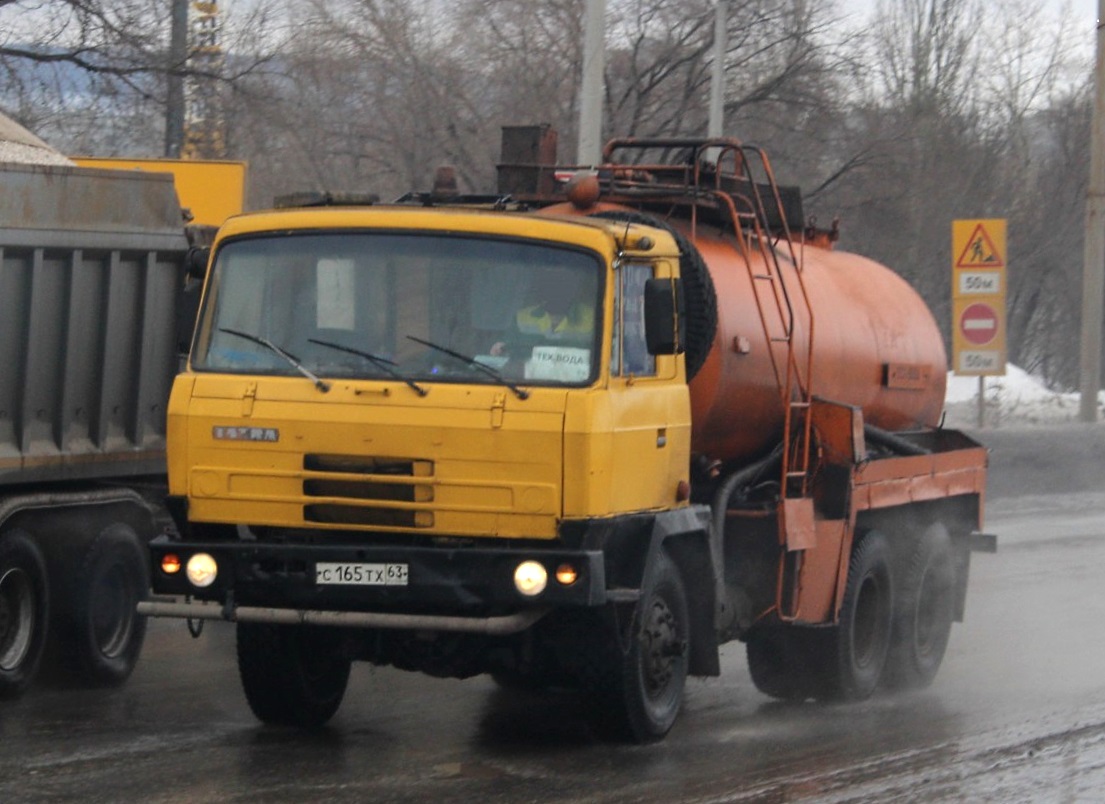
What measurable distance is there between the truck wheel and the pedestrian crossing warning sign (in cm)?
1461

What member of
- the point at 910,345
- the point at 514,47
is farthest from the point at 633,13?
the point at 910,345

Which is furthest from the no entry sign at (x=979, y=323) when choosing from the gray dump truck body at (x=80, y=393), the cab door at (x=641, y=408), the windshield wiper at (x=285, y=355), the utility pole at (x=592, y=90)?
the windshield wiper at (x=285, y=355)

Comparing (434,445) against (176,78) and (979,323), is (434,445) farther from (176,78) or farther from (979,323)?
(979,323)

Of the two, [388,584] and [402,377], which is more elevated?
[402,377]

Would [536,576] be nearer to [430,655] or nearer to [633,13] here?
[430,655]

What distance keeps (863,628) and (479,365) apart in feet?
12.9

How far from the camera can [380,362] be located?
769 cm

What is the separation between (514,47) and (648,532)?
19.8m

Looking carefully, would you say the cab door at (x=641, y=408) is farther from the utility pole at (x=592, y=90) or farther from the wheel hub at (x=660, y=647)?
the utility pole at (x=592, y=90)

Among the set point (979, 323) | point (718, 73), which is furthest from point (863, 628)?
point (718, 73)

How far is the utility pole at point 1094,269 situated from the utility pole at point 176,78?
12.7 meters

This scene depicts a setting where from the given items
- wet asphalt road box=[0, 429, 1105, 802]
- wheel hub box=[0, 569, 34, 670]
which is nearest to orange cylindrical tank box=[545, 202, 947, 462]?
wet asphalt road box=[0, 429, 1105, 802]

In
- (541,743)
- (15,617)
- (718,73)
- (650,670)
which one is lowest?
(541,743)

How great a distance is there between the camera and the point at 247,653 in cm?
825
